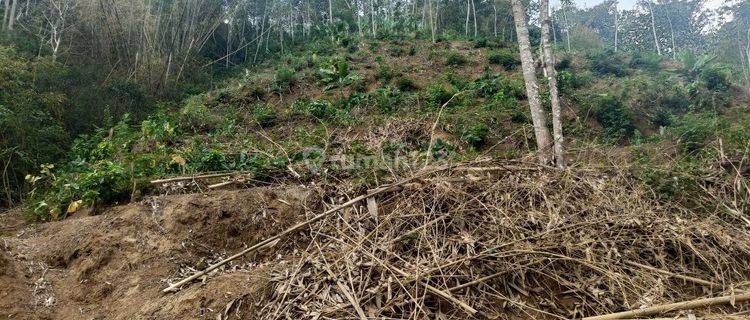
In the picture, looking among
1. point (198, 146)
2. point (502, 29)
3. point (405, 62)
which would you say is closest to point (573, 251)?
point (198, 146)

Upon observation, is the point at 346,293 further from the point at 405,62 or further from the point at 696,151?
the point at 405,62

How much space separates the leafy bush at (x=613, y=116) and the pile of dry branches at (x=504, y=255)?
18.1 feet

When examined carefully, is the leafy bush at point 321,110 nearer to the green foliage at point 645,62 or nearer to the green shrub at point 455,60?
the green shrub at point 455,60

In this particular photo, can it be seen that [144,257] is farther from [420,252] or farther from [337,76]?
[337,76]

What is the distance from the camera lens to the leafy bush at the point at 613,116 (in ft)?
31.8

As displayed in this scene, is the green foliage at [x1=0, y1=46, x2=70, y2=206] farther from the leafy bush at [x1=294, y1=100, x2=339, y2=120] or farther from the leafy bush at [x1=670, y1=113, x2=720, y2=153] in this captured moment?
the leafy bush at [x1=670, y1=113, x2=720, y2=153]

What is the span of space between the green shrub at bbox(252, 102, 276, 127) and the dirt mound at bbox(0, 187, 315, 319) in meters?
6.08

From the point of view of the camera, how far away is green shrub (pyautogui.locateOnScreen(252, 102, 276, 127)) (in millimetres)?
Answer: 10719

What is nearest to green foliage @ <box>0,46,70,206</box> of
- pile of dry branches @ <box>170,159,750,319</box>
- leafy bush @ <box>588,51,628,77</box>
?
pile of dry branches @ <box>170,159,750,319</box>

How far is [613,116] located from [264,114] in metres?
7.90

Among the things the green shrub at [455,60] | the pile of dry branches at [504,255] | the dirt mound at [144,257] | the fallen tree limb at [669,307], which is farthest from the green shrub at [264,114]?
the fallen tree limb at [669,307]

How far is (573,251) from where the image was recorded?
144 inches

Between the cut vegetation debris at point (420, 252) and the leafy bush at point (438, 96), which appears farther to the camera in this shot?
the leafy bush at point (438, 96)

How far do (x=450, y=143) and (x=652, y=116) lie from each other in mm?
5733
